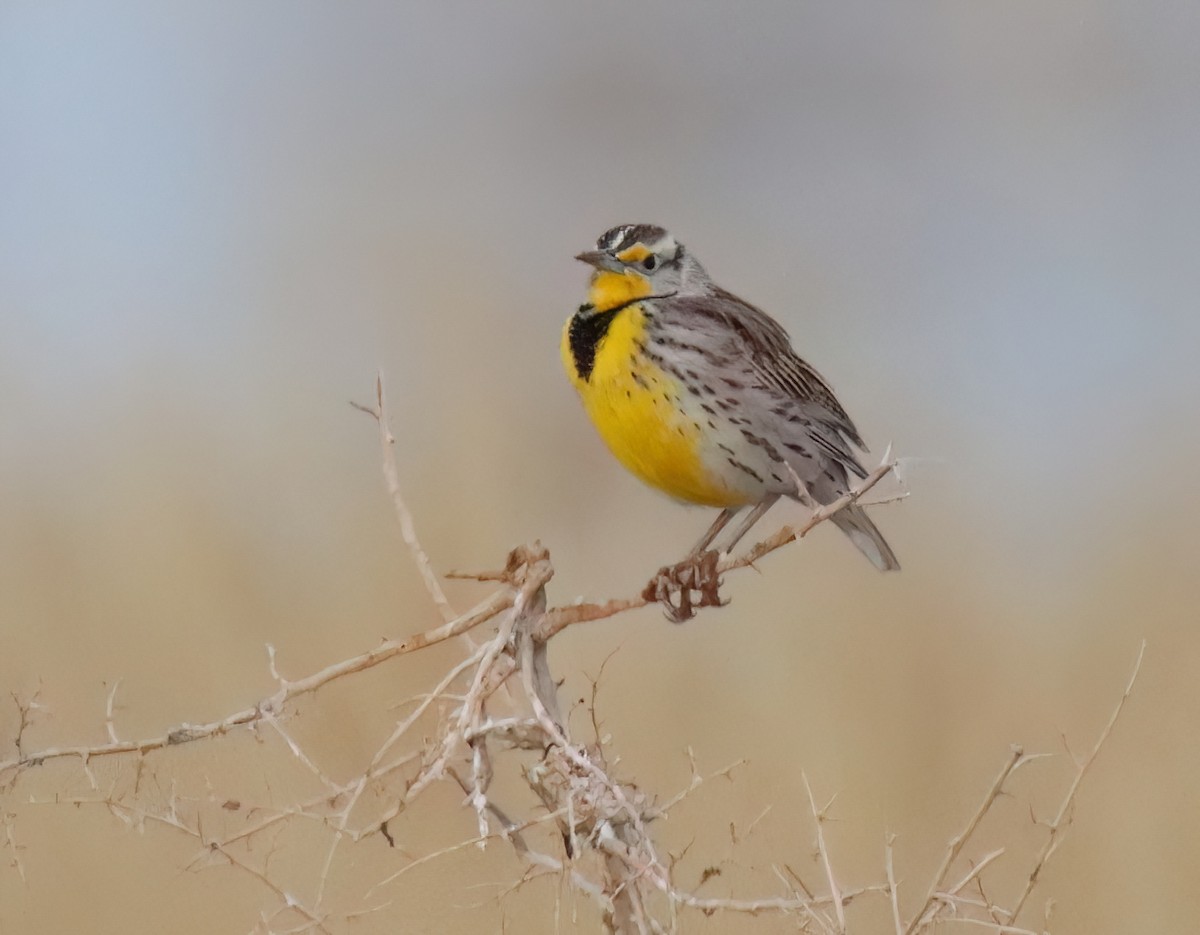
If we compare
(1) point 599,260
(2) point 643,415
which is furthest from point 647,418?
(1) point 599,260

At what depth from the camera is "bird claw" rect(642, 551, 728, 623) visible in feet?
4.39

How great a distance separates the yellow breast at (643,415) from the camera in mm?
1364

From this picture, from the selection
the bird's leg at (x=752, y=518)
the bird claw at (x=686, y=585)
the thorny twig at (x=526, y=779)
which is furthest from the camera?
the bird's leg at (x=752, y=518)

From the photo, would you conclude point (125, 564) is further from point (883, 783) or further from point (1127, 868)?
point (1127, 868)

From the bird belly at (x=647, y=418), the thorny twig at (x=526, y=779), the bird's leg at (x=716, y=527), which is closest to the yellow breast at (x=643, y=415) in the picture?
the bird belly at (x=647, y=418)

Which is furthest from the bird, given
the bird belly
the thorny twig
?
the thorny twig

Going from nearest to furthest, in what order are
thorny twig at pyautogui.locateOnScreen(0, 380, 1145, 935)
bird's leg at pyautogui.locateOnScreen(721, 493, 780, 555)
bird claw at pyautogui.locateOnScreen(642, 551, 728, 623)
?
thorny twig at pyautogui.locateOnScreen(0, 380, 1145, 935)
bird claw at pyautogui.locateOnScreen(642, 551, 728, 623)
bird's leg at pyautogui.locateOnScreen(721, 493, 780, 555)

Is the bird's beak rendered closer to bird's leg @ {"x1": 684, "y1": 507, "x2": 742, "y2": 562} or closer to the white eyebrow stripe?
the white eyebrow stripe

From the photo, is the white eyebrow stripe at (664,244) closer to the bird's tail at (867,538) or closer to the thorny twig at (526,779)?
the bird's tail at (867,538)

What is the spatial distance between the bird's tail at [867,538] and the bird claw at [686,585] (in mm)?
184

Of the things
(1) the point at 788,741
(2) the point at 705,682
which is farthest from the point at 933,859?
(2) the point at 705,682

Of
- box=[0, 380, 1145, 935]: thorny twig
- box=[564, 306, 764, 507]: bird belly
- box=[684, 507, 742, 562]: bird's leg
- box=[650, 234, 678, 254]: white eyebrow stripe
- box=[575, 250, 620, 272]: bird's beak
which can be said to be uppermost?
box=[650, 234, 678, 254]: white eyebrow stripe

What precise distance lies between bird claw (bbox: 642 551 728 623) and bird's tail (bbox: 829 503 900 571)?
0.60ft

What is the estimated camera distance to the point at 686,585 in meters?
1.33
